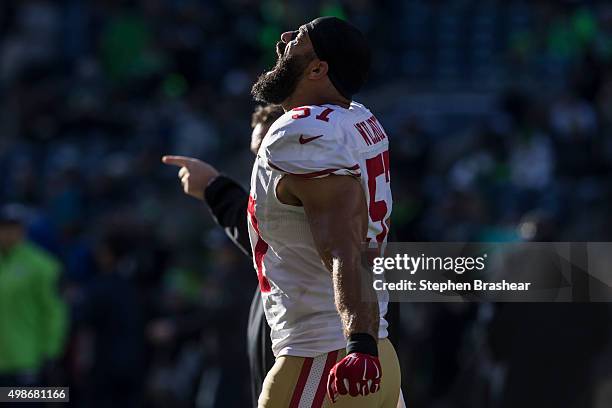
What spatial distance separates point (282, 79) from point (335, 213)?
64 cm

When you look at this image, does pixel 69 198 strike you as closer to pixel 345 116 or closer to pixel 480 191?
pixel 480 191

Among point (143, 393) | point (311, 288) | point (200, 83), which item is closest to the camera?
point (311, 288)

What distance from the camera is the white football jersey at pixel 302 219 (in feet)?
13.6

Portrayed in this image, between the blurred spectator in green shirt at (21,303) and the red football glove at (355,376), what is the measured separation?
20.7 feet

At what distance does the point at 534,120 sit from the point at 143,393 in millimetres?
4675

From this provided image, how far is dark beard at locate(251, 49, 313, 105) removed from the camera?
176 inches

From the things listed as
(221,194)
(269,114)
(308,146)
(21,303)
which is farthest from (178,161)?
(21,303)

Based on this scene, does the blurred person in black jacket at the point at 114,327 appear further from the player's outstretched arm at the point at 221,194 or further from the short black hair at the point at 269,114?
the short black hair at the point at 269,114

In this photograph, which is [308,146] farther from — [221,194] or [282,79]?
[221,194]

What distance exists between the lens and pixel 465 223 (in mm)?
12547

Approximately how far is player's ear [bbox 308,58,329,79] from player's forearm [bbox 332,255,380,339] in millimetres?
702

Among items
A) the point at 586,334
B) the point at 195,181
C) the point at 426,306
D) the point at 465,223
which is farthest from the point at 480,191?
the point at 195,181

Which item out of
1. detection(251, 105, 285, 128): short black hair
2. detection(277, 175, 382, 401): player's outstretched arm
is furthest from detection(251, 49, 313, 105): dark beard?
detection(251, 105, 285, 128): short black hair

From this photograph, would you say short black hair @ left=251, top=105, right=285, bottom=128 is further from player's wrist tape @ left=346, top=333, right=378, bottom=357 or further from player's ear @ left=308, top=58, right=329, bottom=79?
player's wrist tape @ left=346, top=333, right=378, bottom=357
